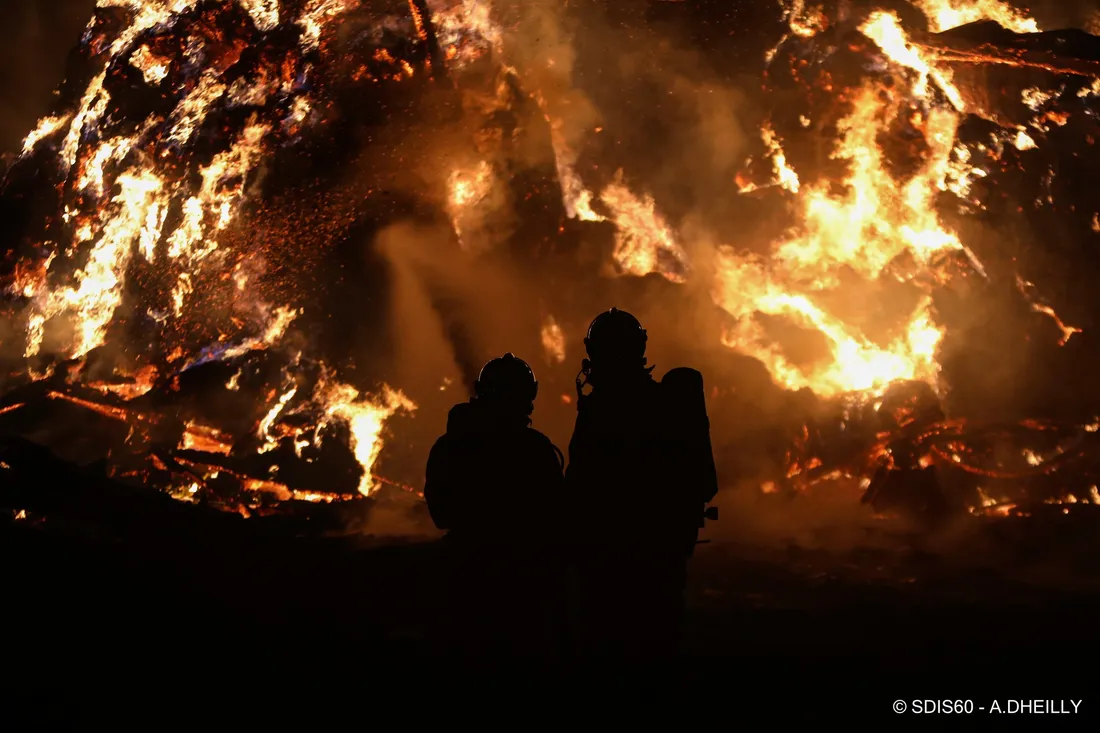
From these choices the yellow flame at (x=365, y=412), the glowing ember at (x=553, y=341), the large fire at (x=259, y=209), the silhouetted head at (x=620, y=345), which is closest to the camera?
the silhouetted head at (x=620, y=345)

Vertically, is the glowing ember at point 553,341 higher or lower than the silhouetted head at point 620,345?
higher

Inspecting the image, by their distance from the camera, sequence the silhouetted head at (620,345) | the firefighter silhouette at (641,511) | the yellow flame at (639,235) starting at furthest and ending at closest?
1. the yellow flame at (639,235)
2. the silhouetted head at (620,345)
3. the firefighter silhouette at (641,511)

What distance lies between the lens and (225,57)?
9.46 meters

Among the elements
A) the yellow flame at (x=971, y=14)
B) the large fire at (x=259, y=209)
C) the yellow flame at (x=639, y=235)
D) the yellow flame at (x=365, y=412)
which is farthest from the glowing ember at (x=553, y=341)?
the yellow flame at (x=971, y=14)

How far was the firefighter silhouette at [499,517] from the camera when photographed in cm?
277

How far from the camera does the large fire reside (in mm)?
8430

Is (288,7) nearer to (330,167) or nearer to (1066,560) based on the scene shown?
(330,167)

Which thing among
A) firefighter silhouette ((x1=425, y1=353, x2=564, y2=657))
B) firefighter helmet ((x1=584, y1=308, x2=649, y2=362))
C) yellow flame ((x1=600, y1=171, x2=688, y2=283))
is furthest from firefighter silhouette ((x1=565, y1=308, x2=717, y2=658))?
yellow flame ((x1=600, y1=171, x2=688, y2=283))

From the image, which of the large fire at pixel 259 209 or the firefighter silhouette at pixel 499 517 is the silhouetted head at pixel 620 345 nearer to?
the firefighter silhouette at pixel 499 517

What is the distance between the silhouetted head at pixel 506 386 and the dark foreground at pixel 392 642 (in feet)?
3.74

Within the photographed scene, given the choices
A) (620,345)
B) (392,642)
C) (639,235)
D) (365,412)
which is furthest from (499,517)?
(639,235)

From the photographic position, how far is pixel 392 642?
381 centimetres

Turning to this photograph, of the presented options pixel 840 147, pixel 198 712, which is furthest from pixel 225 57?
pixel 198 712

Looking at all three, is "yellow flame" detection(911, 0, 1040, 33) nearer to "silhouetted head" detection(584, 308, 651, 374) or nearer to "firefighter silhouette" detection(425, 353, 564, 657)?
"silhouetted head" detection(584, 308, 651, 374)
